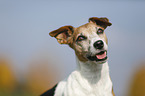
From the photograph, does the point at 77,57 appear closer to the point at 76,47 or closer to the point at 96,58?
the point at 76,47

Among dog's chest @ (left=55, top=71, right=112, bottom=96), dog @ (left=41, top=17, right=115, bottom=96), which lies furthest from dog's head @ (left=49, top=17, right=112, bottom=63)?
dog's chest @ (left=55, top=71, right=112, bottom=96)

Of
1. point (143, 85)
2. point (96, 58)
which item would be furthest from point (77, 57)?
point (143, 85)

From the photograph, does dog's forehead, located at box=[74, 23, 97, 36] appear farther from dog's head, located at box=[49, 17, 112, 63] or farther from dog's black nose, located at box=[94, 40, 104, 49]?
dog's black nose, located at box=[94, 40, 104, 49]

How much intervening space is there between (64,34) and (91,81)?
1568 mm

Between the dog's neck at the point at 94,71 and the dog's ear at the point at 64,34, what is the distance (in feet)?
3.18

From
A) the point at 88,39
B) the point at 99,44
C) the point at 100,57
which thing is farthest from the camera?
the point at 88,39

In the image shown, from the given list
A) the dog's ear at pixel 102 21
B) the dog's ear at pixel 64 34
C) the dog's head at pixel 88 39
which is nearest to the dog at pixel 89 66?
the dog's head at pixel 88 39

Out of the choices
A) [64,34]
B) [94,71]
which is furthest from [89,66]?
[64,34]

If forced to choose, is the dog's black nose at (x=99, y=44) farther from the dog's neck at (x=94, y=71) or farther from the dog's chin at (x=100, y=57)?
the dog's neck at (x=94, y=71)

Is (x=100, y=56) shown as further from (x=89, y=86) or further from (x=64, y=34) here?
(x=64, y=34)

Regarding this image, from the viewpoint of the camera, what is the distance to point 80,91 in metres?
5.09

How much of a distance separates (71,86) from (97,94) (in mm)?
688

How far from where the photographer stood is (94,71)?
5.18 metres

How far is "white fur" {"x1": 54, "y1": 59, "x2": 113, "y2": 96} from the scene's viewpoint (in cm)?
510
